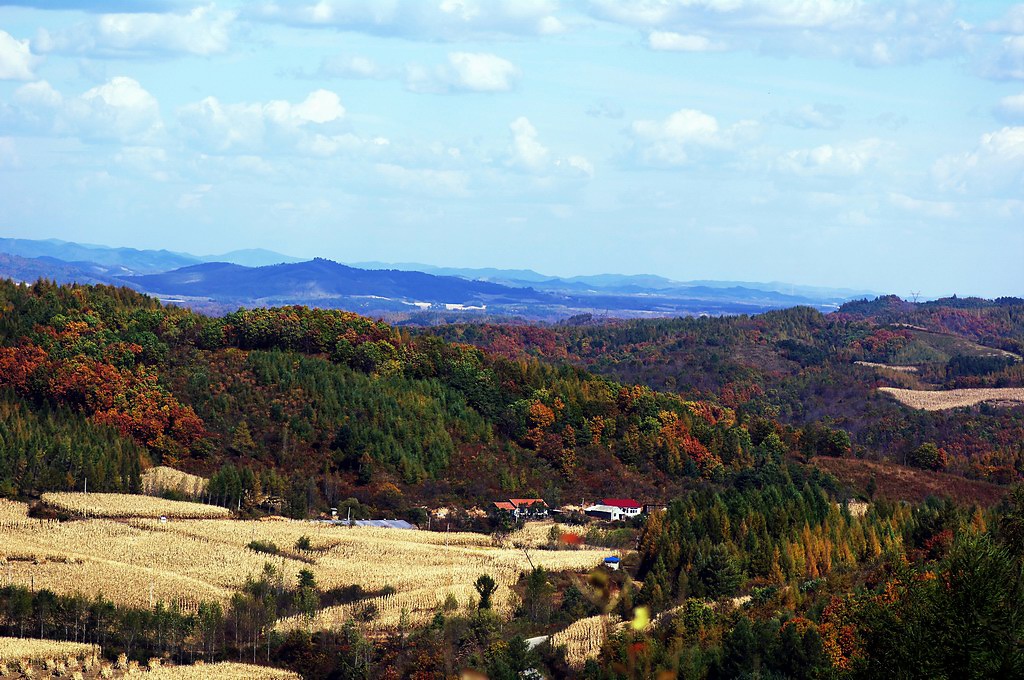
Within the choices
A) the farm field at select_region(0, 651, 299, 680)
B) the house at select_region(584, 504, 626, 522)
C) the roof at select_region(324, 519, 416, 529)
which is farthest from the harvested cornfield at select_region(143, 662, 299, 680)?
the house at select_region(584, 504, 626, 522)

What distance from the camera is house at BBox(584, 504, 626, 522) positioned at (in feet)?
356

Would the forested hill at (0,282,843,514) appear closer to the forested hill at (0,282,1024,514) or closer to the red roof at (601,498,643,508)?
the forested hill at (0,282,1024,514)

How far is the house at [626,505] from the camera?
357ft

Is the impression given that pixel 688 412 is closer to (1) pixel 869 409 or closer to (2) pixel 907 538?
(2) pixel 907 538

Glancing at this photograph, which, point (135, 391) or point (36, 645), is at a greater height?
point (135, 391)

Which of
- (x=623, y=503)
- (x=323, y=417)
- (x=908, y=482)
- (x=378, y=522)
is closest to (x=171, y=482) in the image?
(x=378, y=522)

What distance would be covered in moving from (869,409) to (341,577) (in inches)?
5277

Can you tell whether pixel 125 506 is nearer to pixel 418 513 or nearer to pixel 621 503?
pixel 418 513

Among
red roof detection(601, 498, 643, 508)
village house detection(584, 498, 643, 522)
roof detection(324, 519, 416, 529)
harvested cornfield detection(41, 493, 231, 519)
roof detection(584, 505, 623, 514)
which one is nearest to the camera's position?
harvested cornfield detection(41, 493, 231, 519)

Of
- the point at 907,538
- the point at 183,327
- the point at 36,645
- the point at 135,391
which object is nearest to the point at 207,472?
the point at 135,391

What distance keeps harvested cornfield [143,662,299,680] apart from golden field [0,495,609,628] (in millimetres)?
5585

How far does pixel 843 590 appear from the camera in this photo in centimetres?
6819

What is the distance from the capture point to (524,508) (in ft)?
355

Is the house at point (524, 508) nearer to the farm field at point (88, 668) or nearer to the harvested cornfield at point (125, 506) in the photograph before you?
the harvested cornfield at point (125, 506)
